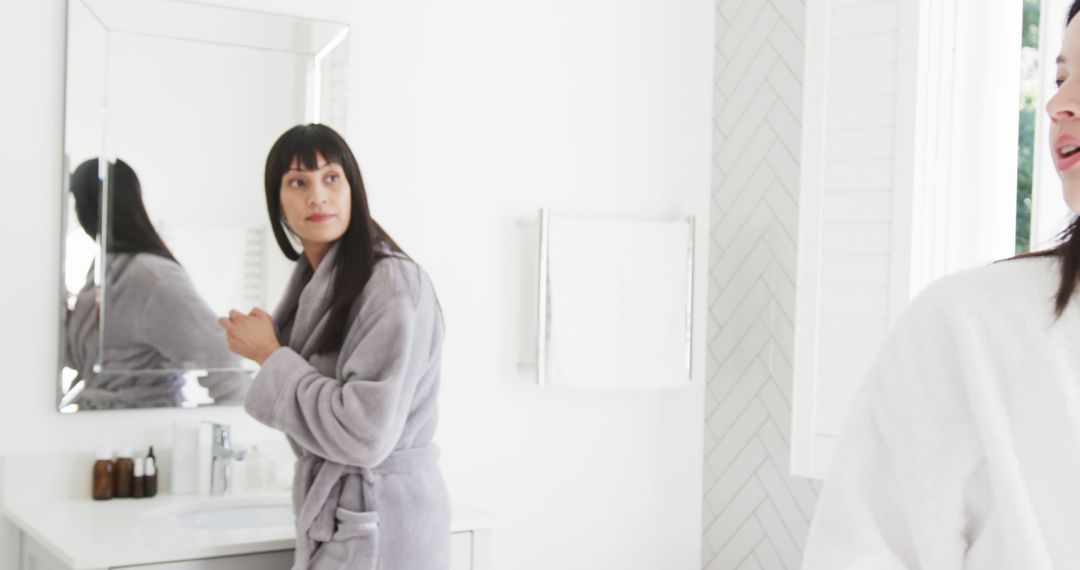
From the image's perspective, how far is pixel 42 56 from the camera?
2.22 metres

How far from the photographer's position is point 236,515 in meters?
2.28

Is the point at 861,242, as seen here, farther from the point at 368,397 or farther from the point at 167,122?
the point at 167,122

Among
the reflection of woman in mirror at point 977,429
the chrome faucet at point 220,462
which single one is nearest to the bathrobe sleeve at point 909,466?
the reflection of woman in mirror at point 977,429

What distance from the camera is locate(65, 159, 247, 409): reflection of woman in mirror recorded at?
2254 mm

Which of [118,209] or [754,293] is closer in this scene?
[118,209]

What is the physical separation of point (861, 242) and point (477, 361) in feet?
3.12

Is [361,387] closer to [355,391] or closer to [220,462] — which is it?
[355,391]

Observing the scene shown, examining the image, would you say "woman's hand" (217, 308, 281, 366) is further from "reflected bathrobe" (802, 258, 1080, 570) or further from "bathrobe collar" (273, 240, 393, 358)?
"reflected bathrobe" (802, 258, 1080, 570)

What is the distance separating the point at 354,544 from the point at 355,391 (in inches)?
9.9

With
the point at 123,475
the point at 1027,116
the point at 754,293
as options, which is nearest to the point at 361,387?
the point at 123,475

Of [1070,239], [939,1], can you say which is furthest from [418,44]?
[1070,239]

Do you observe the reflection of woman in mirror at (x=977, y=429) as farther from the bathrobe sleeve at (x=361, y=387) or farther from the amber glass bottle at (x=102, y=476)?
the amber glass bottle at (x=102, y=476)

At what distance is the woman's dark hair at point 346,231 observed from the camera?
185cm

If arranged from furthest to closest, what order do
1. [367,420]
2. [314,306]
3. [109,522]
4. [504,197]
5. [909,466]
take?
[504,197] < [109,522] < [314,306] < [367,420] < [909,466]
